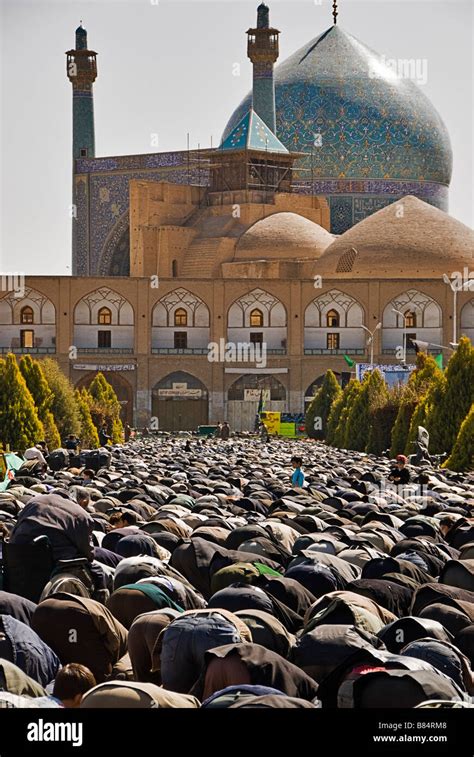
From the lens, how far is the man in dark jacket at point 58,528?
9.33m

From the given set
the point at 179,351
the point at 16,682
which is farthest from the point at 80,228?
the point at 16,682

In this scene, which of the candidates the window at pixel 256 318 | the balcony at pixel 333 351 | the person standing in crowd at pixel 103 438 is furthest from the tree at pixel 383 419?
the window at pixel 256 318

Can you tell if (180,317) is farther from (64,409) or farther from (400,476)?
(400,476)

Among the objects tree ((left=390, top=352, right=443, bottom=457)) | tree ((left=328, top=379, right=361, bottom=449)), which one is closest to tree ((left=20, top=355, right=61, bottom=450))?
tree ((left=390, top=352, right=443, bottom=457))

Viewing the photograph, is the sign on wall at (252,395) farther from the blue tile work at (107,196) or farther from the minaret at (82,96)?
the minaret at (82,96)

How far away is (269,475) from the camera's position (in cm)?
2433

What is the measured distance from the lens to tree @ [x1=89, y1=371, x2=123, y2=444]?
131 feet

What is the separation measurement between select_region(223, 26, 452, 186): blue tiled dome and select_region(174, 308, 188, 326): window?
11.3m

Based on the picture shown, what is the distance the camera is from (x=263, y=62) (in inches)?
2378

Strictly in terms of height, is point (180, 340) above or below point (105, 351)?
above

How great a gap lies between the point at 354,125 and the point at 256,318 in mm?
12560

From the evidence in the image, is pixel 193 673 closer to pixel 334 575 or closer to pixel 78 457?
pixel 334 575

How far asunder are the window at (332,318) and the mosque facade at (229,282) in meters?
0.08

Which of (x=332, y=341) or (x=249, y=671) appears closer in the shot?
(x=249, y=671)
